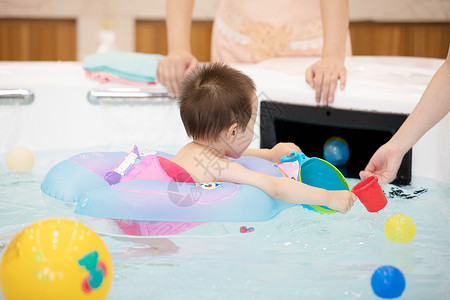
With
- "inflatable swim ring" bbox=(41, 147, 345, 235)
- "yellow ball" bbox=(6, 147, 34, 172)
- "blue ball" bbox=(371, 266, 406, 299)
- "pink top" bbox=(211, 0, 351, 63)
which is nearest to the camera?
"blue ball" bbox=(371, 266, 406, 299)

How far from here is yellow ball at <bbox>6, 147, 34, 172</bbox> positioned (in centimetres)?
173

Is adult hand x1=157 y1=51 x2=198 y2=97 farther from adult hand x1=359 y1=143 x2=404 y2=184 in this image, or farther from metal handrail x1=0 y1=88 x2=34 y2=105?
adult hand x1=359 y1=143 x2=404 y2=184

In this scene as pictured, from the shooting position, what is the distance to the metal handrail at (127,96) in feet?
6.48

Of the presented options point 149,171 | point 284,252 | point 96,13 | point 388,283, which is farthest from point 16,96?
point 96,13

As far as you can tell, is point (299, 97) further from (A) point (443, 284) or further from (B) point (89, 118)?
(A) point (443, 284)

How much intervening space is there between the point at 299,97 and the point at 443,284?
2.87ft

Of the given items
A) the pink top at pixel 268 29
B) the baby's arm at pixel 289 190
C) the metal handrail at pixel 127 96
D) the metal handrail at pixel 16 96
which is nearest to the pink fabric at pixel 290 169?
the baby's arm at pixel 289 190

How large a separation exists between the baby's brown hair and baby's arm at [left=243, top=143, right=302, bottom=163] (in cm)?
27

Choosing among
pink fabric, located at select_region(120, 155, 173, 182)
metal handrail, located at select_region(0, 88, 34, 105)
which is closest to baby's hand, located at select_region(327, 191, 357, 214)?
pink fabric, located at select_region(120, 155, 173, 182)

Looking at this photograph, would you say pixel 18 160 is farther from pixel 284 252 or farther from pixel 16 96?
pixel 284 252

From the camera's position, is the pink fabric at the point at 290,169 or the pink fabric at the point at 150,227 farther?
the pink fabric at the point at 290,169

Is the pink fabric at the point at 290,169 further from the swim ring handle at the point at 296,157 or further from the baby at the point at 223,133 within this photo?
the baby at the point at 223,133

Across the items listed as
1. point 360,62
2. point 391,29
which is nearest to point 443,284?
point 360,62

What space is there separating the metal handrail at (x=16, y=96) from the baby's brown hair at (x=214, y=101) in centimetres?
82
